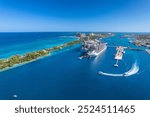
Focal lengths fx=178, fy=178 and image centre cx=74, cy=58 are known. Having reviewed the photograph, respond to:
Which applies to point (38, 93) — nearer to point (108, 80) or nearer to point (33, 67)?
point (108, 80)

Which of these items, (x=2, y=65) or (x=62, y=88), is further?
(x=2, y=65)

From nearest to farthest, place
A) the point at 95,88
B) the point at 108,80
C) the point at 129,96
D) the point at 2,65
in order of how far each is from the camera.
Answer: the point at 129,96
the point at 95,88
the point at 108,80
the point at 2,65

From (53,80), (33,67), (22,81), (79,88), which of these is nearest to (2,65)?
(33,67)

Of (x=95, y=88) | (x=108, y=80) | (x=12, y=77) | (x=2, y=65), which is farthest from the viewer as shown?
(x=2, y=65)

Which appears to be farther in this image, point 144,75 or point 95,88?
point 144,75

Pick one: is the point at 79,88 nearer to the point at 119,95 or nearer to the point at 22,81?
the point at 119,95

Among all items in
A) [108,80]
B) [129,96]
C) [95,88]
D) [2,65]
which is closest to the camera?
[129,96]

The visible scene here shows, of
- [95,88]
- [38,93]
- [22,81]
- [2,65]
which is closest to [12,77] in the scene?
[22,81]

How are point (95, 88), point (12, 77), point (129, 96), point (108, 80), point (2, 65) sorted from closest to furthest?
point (129, 96) → point (95, 88) → point (108, 80) → point (12, 77) → point (2, 65)

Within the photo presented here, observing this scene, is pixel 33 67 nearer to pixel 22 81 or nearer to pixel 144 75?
pixel 22 81
